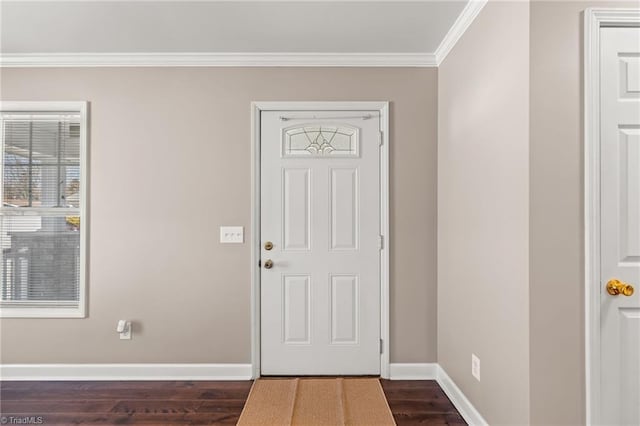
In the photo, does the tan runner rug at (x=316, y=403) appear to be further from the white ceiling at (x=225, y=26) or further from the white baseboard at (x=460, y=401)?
the white ceiling at (x=225, y=26)

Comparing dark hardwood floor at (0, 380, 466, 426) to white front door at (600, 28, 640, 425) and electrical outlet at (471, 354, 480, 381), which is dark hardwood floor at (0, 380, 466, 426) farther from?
white front door at (600, 28, 640, 425)

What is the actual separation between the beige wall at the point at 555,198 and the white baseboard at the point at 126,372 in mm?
2026

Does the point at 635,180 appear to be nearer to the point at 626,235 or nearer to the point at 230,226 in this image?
the point at 626,235

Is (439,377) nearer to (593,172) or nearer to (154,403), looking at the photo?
(593,172)

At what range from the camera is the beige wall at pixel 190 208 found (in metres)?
2.76

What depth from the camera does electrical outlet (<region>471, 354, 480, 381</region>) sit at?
2061 millimetres

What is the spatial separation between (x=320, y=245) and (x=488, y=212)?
1.27 meters

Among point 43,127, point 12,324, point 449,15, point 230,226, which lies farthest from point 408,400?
point 43,127

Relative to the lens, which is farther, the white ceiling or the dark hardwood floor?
the dark hardwood floor

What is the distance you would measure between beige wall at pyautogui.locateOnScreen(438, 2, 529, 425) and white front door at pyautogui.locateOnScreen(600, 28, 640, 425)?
35 cm

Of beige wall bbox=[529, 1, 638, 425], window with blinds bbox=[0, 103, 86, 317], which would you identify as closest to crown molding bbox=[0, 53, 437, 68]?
window with blinds bbox=[0, 103, 86, 317]

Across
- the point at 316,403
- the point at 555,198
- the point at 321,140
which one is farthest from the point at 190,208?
the point at 555,198

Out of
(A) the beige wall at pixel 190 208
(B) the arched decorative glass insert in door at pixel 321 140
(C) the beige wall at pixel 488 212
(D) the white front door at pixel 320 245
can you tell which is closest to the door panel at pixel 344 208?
(D) the white front door at pixel 320 245

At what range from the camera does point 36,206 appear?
2.84 m
